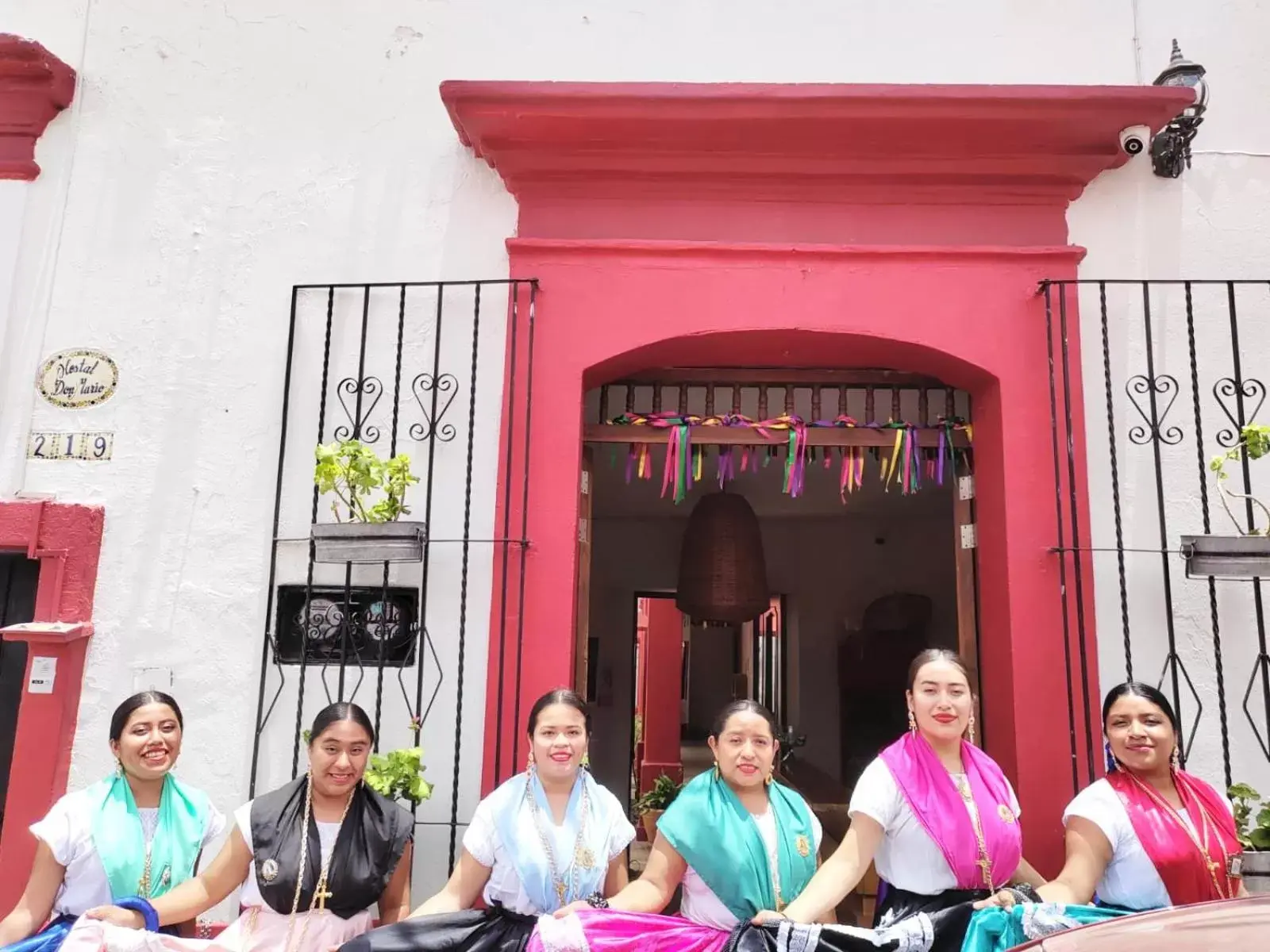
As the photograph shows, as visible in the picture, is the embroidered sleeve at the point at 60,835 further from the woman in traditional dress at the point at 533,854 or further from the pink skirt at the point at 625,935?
the pink skirt at the point at 625,935

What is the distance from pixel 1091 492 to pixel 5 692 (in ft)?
14.0

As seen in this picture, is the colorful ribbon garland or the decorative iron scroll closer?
the decorative iron scroll

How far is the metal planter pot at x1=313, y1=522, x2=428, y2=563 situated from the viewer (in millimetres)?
3297

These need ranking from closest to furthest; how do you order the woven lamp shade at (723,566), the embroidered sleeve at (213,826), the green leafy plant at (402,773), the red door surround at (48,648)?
1. the embroidered sleeve at (213,826)
2. the green leafy plant at (402,773)
3. the red door surround at (48,648)
4. the woven lamp shade at (723,566)

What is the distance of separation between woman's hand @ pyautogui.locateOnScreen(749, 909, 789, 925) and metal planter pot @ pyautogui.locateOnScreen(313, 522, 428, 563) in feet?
5.41

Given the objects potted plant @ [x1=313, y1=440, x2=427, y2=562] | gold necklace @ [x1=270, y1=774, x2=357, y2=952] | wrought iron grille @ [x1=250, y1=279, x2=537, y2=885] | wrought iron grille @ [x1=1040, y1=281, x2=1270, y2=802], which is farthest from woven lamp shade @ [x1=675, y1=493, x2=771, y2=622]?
gold necklace @ [x1=270, y1=774, x2=357, y2=952]

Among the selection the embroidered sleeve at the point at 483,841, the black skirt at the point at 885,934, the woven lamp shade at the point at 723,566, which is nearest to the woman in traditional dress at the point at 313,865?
the embroidered sleeve at the point at 483,841

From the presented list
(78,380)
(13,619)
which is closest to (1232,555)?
(78,380)

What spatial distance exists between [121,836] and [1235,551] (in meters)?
3.61

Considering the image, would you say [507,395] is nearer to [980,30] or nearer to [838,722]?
[980,30]

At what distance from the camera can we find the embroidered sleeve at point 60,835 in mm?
2584

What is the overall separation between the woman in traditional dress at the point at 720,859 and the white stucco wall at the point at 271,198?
1.09 meters

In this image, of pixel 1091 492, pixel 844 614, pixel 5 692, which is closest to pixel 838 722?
pixel 844 614

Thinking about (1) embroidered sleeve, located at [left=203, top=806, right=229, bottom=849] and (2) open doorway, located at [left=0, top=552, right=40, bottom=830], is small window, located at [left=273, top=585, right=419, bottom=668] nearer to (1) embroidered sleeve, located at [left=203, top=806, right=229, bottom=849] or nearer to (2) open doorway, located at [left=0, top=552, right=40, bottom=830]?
(1) embroidered sleeve, located at [left=203, top=806, right=229, bottom=849]
